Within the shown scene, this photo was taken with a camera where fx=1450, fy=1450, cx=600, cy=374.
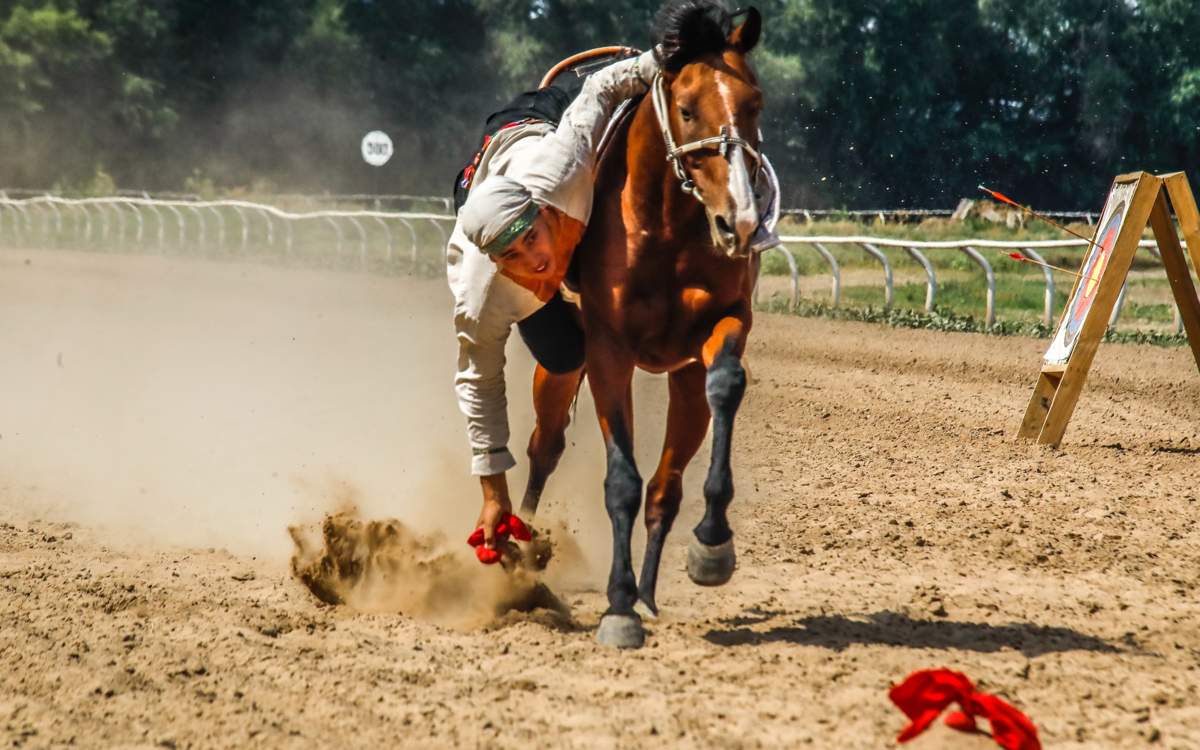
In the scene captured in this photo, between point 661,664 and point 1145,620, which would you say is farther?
point 1145,620

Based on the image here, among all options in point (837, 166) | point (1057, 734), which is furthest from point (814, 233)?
point (1057, 734)

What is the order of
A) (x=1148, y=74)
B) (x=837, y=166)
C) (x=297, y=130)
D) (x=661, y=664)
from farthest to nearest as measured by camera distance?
(x=297, y=130) → (x=837, y=166) → (x=1148, y=74) → (x=661, y=664)

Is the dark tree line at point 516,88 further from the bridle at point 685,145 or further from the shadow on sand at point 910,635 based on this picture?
the bridle at point 685,145

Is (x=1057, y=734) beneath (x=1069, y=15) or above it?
beneath

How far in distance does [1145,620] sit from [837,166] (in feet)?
117

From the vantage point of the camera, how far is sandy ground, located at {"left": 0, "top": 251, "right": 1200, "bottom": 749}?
3900 mm

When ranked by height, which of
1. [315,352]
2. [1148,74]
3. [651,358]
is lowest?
[315,352]

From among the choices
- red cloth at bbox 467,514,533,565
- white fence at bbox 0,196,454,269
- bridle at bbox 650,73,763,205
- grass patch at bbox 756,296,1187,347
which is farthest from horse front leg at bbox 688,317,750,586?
white fence at bbox 0,196,454,269

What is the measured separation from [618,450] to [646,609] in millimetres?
612

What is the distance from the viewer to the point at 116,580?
17.9 feet

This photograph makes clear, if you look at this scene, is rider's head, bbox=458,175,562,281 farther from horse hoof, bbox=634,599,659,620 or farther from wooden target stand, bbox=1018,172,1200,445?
wooden target stand, bbox=1018,172,1200,445

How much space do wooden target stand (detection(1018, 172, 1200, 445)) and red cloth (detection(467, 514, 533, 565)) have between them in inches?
162

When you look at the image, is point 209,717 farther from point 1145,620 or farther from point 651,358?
point 1145,620

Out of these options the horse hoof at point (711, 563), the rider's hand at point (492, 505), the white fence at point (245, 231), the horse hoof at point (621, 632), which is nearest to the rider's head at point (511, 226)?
the rider's hand at point (492, 505)
